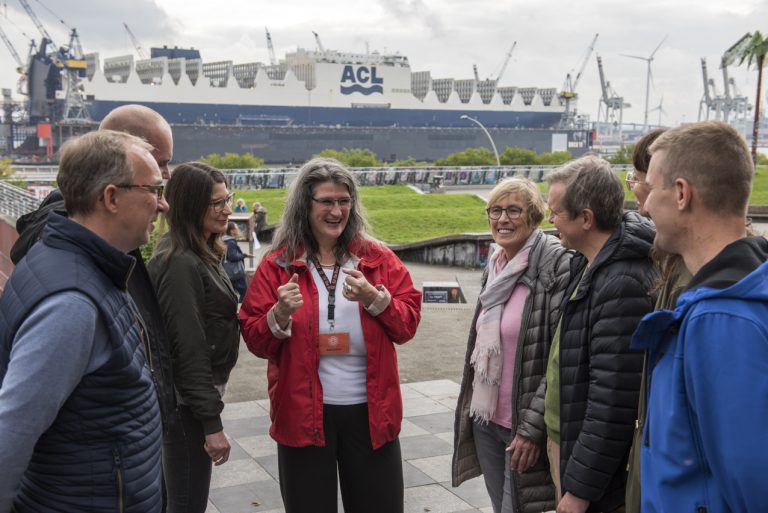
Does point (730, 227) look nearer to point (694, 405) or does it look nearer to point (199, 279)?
point (694, 405)

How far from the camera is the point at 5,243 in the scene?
8633 millimetres

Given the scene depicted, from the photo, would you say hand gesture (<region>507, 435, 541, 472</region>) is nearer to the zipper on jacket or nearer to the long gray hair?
the long gray hair

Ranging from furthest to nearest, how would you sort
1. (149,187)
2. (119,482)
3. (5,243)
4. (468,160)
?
(468,160), (5,243), (149,187), (119,482)

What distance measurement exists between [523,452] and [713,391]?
4.55ft

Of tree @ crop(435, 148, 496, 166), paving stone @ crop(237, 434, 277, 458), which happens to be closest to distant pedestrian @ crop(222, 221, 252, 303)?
paving stone @ crop(237, 434, 277, 458)

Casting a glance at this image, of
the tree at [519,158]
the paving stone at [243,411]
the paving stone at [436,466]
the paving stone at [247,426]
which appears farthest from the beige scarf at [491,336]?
the tree at [519,158]

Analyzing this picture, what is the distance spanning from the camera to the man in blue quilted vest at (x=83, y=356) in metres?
1.70

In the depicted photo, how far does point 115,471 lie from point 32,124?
82.8 m

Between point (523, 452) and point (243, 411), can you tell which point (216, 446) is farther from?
point (243, 411)

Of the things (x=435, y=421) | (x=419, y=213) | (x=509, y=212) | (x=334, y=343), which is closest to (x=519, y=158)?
(x=419, y=213)

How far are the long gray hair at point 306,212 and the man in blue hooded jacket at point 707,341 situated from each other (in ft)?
4.51

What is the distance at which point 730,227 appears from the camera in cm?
165

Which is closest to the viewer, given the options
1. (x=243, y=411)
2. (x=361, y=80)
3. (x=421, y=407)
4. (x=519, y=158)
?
(x=243, y=411)

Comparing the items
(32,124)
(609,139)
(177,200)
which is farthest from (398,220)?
(609,139)
